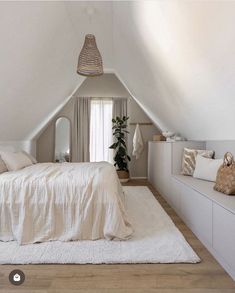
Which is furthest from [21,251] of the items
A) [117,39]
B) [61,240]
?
[117,39]

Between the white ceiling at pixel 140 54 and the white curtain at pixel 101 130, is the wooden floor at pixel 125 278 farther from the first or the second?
the white curtain at pixel 101 130

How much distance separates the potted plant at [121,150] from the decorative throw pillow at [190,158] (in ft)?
7.10

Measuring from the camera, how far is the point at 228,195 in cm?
227

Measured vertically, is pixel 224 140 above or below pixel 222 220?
above

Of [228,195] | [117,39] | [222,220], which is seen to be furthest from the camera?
[117,39]

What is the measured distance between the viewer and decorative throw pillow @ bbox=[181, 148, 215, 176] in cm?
350

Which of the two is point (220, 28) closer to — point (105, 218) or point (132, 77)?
point (105, 218)

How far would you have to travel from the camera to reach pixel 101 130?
6309 mm

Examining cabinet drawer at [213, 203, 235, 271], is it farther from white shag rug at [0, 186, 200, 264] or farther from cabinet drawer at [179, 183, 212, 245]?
white shag rug at [0, 186, 200, 264]

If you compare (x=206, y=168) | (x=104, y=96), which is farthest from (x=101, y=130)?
(x=206, y=168)

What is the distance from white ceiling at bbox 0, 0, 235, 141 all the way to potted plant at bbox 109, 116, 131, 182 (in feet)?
4.29

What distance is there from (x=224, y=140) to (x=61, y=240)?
8.03 feet

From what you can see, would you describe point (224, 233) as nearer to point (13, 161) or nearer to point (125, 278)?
point (125, 278)

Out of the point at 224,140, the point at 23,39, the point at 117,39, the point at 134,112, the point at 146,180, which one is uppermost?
the point at 117,39
